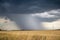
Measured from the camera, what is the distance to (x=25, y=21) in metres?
2.46

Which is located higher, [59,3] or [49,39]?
[59,3]

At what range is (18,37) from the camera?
243 centimetres

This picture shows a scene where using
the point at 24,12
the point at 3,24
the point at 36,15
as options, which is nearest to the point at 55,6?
the point at 36,15

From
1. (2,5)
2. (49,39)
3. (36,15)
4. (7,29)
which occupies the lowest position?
(49,39)

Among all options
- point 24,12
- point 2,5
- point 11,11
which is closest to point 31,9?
point 24,12

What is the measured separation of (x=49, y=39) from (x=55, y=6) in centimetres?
53

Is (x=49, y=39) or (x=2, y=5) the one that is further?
(x=2, y=5)

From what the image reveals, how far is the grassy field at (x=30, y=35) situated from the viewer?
234 cm

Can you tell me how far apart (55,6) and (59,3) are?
0.08m

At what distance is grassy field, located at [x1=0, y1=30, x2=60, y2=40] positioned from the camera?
2341 millimetres

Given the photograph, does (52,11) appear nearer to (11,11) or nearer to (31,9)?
(31,9)

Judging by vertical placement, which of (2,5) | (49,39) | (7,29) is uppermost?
(2,5)

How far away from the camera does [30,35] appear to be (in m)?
2.39

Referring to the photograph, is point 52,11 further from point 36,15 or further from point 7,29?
point 7,29
